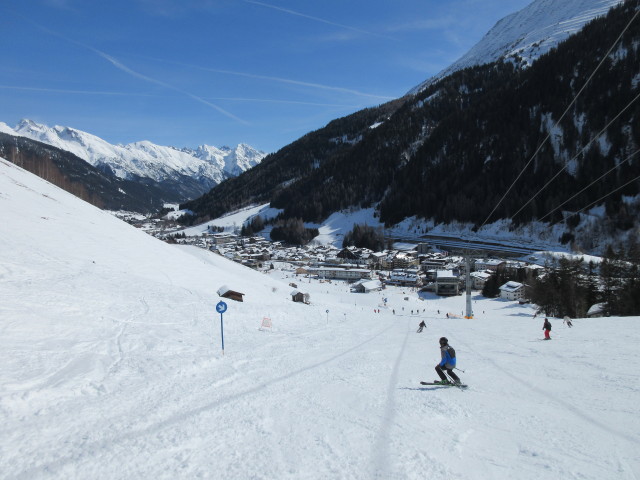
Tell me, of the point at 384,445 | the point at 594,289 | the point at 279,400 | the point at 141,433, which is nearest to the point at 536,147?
the point at 594,289

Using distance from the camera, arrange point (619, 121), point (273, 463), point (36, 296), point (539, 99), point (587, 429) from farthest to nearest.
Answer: point (539, 99), point (619, 121), point (36, 296), point (587, 429), point (273, 463)

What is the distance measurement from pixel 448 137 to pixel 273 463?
17498cm

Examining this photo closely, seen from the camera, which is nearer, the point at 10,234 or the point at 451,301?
the point at 10,234

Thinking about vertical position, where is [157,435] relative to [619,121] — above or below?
below

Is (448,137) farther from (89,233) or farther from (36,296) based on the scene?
(36,296)

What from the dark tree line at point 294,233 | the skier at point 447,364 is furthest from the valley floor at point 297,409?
the dark tree line at point 294,233

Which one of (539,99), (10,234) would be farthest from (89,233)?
(539,99)

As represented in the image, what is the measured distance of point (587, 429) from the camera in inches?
236

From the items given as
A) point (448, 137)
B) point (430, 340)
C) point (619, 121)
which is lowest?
point (430, 340)

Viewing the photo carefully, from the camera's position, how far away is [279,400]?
805cm

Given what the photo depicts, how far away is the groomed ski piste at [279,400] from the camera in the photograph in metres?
5.15

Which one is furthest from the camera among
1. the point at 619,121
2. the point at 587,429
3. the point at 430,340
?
the point at 619,121

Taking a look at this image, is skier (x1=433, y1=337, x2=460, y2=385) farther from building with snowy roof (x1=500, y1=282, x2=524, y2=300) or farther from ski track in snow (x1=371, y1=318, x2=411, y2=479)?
building with snowy roof (x1=500, y1=282, x2=524, y2=300)

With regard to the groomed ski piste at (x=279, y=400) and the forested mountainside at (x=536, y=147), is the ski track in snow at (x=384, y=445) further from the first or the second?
the forested mountainside at (x=536, y=147)
